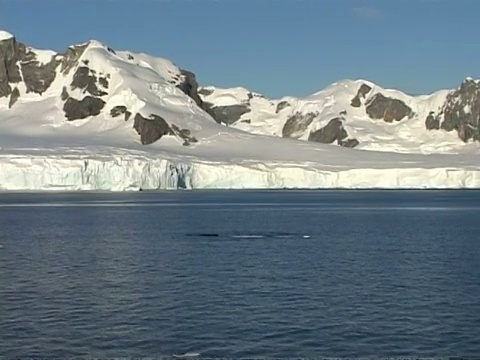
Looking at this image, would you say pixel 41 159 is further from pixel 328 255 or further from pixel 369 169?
pixel 328 255

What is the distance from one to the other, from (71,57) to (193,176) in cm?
6674

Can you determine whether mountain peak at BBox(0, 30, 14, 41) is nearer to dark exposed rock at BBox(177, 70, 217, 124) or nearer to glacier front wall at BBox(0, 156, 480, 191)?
dark exposed rock at BBox(177, 70, 217, 124)

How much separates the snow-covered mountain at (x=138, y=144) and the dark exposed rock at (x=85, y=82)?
0.70ft

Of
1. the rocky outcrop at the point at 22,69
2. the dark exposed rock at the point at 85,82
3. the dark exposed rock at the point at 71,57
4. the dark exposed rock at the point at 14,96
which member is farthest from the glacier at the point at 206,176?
the dark exposed rock at the point at 14,96

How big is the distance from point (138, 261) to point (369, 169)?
281 ft

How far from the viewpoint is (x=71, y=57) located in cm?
17500

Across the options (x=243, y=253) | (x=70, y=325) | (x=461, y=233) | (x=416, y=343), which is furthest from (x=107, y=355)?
(x=461, y=233)

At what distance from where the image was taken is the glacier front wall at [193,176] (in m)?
103

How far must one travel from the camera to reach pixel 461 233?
52.8m

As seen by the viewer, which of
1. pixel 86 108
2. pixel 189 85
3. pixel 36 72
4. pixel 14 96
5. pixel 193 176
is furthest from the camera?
pixel 189 85

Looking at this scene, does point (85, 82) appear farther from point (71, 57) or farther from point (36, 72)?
point (36, 72)

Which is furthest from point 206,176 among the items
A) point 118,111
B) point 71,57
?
point 71,57

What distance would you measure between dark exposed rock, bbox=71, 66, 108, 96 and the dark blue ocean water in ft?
366

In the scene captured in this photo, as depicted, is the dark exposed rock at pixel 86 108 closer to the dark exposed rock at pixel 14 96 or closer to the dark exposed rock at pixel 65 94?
the dark exposed rock at pixel 65 94
